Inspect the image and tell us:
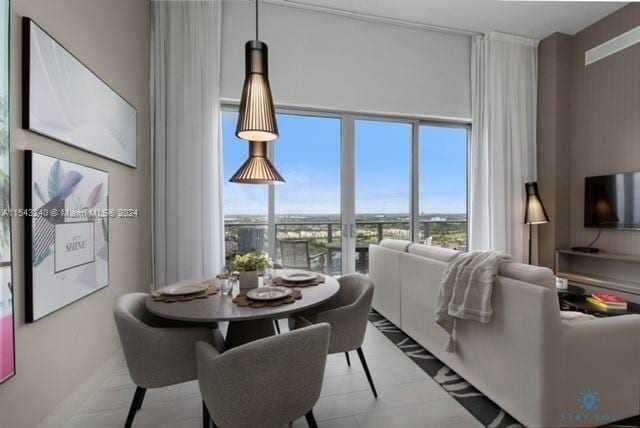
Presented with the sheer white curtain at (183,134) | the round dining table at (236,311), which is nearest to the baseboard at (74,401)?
the round dining table at (236,311)

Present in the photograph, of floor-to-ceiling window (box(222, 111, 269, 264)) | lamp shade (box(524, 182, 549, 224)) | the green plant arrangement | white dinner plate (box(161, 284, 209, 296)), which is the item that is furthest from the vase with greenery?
lamp shade (box(524, 182, 549, 224))

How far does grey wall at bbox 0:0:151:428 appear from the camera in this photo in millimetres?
1446

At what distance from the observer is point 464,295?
182 centimetres

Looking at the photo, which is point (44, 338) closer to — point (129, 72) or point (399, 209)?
point (129, 72)

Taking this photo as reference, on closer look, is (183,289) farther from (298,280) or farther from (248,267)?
(298,280)

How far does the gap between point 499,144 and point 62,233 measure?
4642mm

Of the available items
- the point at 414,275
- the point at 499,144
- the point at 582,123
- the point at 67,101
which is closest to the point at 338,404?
the point at 414,275

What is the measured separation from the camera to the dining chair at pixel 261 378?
46.1 inches

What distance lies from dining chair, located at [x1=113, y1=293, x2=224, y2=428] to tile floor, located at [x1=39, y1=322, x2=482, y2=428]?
325 millimetres

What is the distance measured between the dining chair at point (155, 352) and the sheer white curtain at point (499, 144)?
3.77 m

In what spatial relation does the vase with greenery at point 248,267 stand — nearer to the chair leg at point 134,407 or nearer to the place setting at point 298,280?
the place setting at point 298,280

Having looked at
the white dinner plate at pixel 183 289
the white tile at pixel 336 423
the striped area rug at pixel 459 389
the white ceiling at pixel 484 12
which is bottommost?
the white tile at pixel 336 423

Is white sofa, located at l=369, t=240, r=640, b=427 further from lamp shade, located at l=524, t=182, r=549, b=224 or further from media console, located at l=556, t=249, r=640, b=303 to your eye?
lamp shade, located at l=524, t=182, r=549, b=224

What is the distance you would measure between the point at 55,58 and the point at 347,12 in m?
3.02
